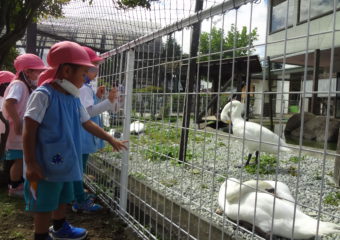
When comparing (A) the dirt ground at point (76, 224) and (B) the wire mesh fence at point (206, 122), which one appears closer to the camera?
(B) the wire mesh fence at point (206, 122)

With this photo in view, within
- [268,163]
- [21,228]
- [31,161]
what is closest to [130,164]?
[21,228]

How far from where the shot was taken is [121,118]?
344 cm

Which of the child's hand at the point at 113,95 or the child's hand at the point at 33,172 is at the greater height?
the child's hand at the point at 113,95

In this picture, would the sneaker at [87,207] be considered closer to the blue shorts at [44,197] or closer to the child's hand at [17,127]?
the child's hand at [17,127]

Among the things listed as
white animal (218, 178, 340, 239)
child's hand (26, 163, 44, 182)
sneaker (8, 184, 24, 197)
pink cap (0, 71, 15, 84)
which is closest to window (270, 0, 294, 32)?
white animal (218, 178, 340, 239)

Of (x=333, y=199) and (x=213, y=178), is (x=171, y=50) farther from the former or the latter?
(x=333, y=199)

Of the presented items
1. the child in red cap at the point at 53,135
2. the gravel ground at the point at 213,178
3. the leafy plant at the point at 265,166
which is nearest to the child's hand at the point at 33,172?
the child in red cap at the point at 53,135

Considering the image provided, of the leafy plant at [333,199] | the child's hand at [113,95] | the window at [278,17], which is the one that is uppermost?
the window at [278,17]

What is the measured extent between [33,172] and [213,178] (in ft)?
3.70

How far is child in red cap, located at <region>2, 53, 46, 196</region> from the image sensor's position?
3592 millimetres

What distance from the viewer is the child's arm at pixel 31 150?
85.5 inches

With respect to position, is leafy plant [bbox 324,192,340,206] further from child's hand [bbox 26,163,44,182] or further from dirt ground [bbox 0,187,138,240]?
child's hand [bbox 26,163,44,182]

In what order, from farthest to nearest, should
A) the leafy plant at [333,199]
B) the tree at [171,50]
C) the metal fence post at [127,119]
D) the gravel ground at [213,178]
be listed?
the leafy plant at [333,199] → the metal fence post at [127,119] → the tree at [171,50] → the gravel ground at [213,178]

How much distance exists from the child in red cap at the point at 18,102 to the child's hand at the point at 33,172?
5.10 feet
